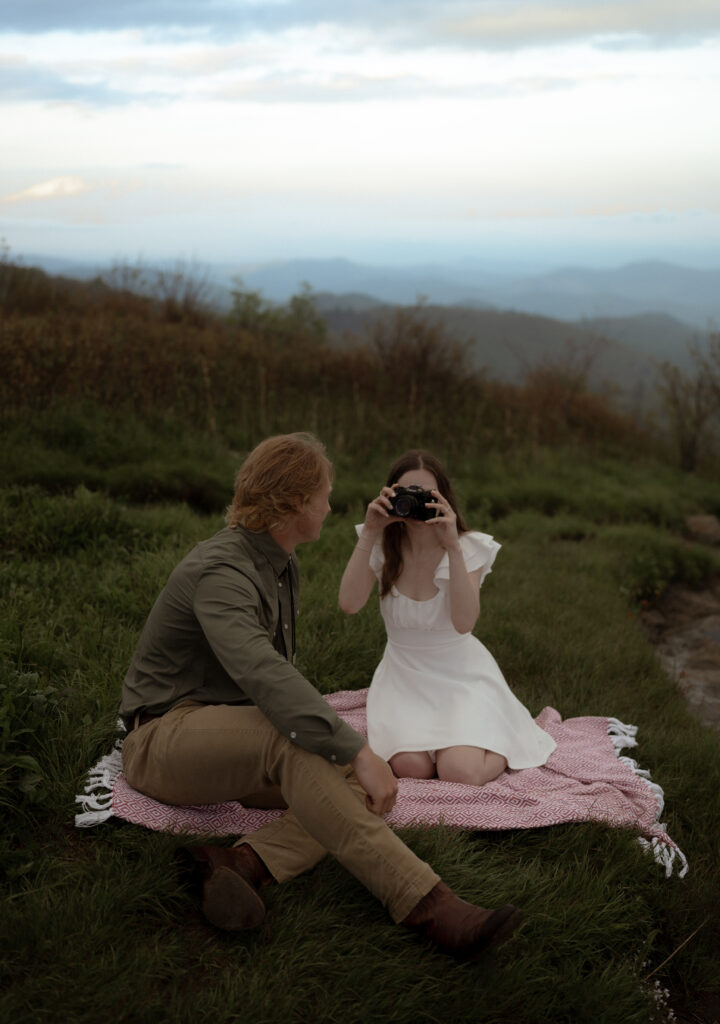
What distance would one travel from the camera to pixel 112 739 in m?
3.35

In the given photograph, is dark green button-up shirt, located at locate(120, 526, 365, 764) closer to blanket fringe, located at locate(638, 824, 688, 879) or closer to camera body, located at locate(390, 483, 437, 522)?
camera body, located at locate(390, 483, 437, 522)

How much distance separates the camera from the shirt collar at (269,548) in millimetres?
3010

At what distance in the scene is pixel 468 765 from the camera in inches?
138

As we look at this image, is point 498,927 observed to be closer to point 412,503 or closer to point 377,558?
point 412,503

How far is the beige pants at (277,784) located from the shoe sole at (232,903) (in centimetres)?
24

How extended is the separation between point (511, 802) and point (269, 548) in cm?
140

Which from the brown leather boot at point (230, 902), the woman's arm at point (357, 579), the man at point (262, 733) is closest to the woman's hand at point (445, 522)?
the woman's arm at point (357, 579)

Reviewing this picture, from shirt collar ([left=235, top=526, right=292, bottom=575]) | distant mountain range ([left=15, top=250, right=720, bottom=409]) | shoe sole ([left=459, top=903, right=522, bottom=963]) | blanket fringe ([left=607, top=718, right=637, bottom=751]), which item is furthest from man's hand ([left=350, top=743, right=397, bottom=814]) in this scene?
distant mountain range ([left=15, top=250, right=720, bottom=409])

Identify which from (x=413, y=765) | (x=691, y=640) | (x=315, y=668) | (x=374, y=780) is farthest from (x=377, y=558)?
(x=691, y=640)

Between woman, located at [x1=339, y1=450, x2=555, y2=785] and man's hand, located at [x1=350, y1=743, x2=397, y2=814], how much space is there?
1026mm

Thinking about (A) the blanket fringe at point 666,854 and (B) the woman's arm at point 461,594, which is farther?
(B) the woman's arm at point 461,594

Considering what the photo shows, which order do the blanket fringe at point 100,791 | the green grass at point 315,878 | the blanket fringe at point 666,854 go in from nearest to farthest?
the green grass at point 315,878, the blanket fringe at point 100,791, the blanket fringe at point 666,854

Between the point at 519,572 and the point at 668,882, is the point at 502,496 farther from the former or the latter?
the point at 668,882

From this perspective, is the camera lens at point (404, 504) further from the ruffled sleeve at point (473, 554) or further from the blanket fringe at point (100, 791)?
the blanket fringe at point (100, 791)
